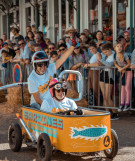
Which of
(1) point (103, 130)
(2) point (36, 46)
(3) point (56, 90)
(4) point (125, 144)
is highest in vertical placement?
(2) point (36, 46)

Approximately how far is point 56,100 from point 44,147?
77 cm

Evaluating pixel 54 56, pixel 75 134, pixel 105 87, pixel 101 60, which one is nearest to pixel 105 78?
pixel 105 87

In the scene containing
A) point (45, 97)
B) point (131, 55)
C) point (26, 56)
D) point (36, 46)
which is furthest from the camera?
point (26, 56)

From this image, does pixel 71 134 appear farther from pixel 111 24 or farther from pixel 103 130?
pixel 111 24

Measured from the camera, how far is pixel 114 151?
620cm

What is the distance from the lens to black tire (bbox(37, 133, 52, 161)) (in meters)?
5.86

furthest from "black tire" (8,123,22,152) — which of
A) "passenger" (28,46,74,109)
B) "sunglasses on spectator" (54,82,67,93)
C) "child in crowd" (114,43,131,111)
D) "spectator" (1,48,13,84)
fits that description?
"spectator" (1,48,13,84)

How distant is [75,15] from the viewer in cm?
1716

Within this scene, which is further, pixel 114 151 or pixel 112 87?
pixel 112 87

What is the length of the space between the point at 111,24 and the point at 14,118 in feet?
19.1

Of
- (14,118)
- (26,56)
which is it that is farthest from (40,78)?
(26,56)

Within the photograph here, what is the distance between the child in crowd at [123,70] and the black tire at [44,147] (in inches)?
169

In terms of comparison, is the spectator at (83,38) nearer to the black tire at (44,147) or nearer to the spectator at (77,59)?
the spectator at (77,59)

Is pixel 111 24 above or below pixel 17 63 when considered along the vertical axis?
above
